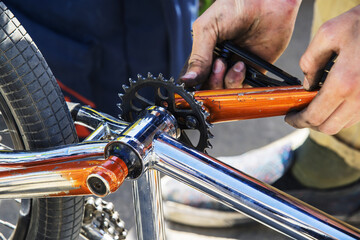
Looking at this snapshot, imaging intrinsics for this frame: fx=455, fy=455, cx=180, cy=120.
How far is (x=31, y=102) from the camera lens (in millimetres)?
540

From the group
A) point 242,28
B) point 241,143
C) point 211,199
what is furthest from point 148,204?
point 241,143

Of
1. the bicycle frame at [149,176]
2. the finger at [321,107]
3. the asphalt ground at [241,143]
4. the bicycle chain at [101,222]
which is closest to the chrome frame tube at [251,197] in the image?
the bicycle frame at [149,176]

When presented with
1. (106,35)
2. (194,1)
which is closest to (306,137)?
(194,1)

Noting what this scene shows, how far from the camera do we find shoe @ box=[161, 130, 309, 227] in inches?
40.2

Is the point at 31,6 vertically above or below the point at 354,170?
above

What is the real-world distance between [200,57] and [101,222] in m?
0.29

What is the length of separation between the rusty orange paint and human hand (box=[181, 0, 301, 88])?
0.10 m

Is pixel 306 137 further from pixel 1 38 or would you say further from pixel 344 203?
pixel 1 38

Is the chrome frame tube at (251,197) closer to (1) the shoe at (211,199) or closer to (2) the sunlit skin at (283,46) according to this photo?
(2) the sunlit skin at (283,46)

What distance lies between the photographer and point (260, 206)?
1.42 ft

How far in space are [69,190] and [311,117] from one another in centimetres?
30

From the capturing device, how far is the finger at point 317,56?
0.54m

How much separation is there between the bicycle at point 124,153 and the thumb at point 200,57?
8cm

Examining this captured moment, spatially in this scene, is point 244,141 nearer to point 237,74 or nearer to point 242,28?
point 242,28
